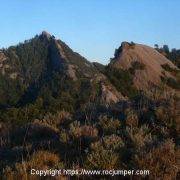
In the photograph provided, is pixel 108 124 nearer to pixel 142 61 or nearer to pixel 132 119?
pixel 132 119

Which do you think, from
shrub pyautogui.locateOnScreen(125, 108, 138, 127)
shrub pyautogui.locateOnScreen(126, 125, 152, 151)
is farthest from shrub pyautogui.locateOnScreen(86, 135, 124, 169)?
shrub pyautogui.locateOnScreen(125, 108, 138, 127)

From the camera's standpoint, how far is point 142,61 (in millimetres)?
48781

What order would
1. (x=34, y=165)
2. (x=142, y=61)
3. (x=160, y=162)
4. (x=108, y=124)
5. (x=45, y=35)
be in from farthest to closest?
(x=45, y=35) → (x=142, y=61) → (x=108, y=124) → (x=34, y=165) → (x=160, y=162)

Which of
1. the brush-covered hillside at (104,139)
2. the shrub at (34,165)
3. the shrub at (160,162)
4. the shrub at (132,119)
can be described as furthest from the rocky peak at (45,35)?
the shrub at (160,162)

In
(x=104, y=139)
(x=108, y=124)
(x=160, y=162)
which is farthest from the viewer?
(x=108, y=124)

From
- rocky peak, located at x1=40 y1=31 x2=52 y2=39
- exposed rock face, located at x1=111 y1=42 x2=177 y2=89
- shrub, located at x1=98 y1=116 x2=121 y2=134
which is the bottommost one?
shrub, located at x1=98 y1=116 x2=121 y2=134

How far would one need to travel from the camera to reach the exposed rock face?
47.1m

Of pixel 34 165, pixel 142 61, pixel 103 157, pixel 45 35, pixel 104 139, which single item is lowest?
pixel 34 165

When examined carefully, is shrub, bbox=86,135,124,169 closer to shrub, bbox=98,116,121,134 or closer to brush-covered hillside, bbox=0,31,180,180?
brush-covered hillside, bbox=0,31,180,180

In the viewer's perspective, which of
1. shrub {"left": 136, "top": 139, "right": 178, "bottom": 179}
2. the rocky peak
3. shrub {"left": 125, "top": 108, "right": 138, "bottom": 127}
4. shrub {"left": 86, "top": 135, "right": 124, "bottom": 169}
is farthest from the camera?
the rocky peak

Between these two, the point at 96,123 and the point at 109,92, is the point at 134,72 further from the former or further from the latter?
the point at 96,123

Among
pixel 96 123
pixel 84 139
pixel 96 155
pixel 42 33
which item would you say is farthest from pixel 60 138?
pixel 42 33

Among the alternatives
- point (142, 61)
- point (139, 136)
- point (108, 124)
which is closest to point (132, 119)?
point (108, 124)

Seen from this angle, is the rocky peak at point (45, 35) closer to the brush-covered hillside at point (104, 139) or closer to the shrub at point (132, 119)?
the brush-covered hillside at point (104, 139)
